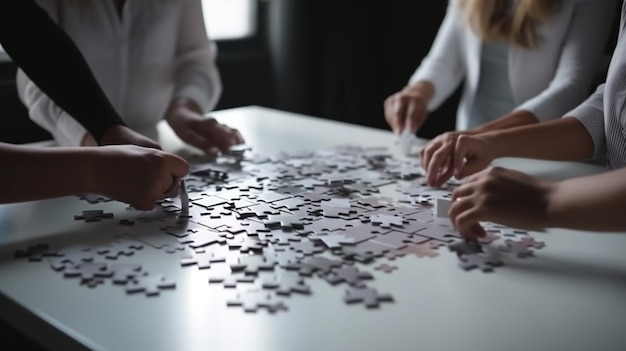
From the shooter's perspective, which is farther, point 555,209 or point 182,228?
point 182,228

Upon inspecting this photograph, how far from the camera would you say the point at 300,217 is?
3.76 feet

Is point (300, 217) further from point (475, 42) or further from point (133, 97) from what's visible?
point (475, 42)

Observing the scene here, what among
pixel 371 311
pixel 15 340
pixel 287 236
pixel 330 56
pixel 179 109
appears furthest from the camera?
pixel 330 56

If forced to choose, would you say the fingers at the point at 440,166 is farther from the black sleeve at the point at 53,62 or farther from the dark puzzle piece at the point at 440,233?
the black sleeve at the point at 53,62

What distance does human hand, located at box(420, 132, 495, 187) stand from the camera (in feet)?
4.42

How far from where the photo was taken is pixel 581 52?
1692 mm

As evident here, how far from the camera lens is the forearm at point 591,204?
3.04 feet

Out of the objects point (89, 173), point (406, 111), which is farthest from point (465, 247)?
point (406, 111)

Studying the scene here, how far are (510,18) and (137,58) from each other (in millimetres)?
979

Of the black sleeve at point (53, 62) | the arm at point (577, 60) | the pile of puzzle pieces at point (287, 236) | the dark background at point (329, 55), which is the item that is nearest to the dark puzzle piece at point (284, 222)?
the pile of puzzle pieces at point (287, 236)

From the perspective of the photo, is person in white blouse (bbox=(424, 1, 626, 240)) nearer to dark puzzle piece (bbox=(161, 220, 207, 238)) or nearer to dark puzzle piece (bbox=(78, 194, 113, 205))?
dark puzzle piece (bbox=(161, 220, 207, 238))

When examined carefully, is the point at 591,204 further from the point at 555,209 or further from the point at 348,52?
the point at 348,52

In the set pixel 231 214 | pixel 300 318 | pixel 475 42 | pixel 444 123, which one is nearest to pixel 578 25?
pixel 475 42

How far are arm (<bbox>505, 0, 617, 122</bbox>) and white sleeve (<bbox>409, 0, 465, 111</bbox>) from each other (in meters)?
0.37
